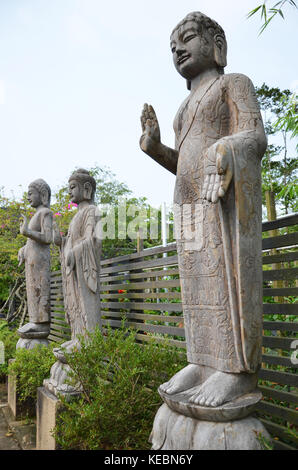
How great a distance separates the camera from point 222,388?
1.88 meters

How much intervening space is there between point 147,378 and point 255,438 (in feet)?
3.64

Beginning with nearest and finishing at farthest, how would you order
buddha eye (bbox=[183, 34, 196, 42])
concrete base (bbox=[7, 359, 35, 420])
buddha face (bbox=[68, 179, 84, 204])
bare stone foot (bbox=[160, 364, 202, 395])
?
bare stone foot (bbox=[160, 364, 202, 395]) → buddha eye (bbox=[183, 34, 196, 42]) → buddha face (bbox=[68, 179, 84, 204]) → concrete base (bbox=[7, 359, 35, 420])

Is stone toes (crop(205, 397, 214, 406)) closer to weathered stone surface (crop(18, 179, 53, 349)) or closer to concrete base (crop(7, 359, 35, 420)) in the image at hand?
concrete base (crop(7, 359, 35, 420))

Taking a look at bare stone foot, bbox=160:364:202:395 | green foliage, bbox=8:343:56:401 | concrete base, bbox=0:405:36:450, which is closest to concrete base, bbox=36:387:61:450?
concrete base, bbox=0:405:36:450

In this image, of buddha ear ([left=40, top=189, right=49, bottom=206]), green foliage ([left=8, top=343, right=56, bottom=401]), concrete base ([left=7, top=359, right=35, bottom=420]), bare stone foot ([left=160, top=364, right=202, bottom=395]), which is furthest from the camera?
buddha ear ([left=40, top=189, right=49, bottom=206])

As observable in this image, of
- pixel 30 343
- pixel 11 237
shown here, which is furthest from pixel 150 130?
pixel 11 237

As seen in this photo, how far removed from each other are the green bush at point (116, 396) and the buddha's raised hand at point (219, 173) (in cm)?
139

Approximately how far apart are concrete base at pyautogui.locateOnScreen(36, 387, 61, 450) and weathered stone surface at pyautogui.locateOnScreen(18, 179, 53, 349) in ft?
6.24

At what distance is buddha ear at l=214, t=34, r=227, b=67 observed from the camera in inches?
92.5

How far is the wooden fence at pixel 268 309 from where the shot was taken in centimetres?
246

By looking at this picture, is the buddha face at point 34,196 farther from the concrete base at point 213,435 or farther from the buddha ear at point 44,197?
the concrete base at point 213,435

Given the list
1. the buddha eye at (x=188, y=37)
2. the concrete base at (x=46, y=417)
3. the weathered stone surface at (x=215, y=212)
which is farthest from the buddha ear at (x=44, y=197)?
the buddha eye at (x=188, y=37)
